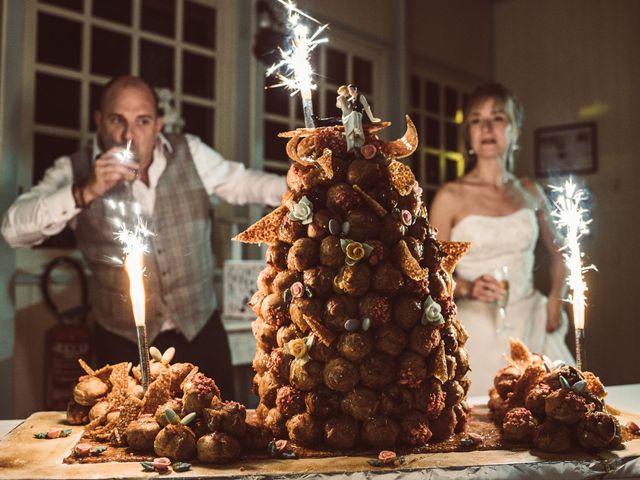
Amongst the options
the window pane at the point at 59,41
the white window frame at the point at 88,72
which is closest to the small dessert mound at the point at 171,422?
the white window frame at the point at 88,72

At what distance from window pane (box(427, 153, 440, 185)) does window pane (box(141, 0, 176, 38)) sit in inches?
93.6

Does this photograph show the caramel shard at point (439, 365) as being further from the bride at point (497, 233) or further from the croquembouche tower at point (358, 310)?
the bride at point (497, 233)

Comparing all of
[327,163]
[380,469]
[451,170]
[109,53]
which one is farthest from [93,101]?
[451,170]

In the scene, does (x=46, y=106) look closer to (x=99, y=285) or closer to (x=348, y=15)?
(x=99, y=285)

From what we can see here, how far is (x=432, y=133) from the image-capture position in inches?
216

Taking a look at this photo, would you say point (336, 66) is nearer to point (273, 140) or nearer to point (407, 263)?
point (273, 140)

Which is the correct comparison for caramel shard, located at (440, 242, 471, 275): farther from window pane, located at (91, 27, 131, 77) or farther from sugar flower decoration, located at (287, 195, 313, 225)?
window pane, located at (91, 27, 131, 77)

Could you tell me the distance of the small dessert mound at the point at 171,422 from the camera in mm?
1195

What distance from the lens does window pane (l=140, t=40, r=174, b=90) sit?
144 inches

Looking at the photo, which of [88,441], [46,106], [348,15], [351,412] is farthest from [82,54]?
[351,412]

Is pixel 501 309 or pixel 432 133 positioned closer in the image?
pixel 501 309

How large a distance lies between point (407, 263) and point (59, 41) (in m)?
2.63

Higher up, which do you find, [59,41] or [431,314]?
[59,41]

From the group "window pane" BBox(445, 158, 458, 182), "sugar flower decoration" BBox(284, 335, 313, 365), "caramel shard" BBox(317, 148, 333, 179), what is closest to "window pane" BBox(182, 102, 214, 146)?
"window pane" BBox(445, 158, 458, 182)
